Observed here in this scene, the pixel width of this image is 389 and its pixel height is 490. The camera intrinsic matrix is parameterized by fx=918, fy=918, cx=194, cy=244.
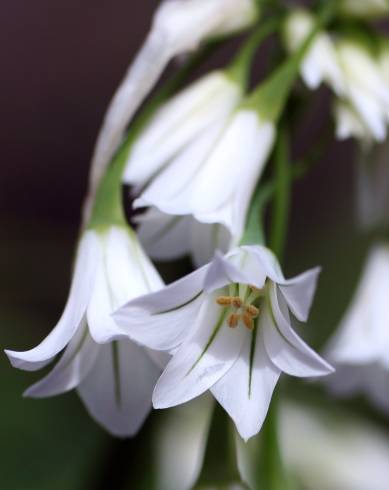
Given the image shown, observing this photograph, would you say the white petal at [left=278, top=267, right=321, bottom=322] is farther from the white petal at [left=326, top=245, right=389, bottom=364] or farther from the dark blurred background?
the dark blurred background

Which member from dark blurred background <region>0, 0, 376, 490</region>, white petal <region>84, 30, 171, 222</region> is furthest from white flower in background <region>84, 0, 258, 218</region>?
dark blurred background <region>0, 0, 376, 490</region>

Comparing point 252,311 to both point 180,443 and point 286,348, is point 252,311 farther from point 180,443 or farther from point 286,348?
point 180,443

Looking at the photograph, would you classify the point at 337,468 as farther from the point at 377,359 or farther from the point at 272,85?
the point at 272,85

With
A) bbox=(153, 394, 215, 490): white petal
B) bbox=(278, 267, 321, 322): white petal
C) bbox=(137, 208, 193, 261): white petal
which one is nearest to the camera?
bbox=(278, 267, 321, 322): white petal

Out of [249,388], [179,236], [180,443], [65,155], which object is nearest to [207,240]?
[179,236]

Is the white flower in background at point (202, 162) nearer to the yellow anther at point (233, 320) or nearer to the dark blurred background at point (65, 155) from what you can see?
the yellow anther at point (233, 320)

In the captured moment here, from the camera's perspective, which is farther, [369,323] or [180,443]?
[180,443]

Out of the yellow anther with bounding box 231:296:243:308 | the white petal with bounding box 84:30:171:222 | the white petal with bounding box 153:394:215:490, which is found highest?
the white petal with bounding box 84:30:171:222
